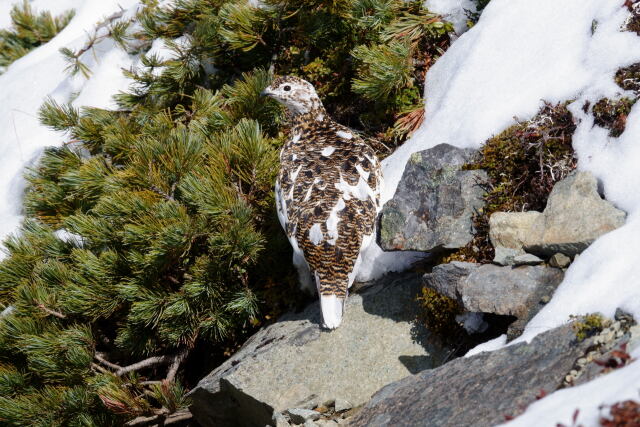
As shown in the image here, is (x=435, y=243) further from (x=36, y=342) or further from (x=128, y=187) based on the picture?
(x=36, y=342)

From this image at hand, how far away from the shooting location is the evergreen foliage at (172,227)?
4.59 metres

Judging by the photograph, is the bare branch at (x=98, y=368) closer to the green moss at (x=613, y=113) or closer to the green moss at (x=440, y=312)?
the green moss at (x=440, y=312)

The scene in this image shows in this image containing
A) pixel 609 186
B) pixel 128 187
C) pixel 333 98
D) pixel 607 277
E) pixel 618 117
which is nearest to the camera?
pixel 607 277

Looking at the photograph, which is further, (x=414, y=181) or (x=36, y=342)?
(x=36, y=342)

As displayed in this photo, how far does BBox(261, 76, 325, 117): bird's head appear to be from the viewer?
5164 millimetres

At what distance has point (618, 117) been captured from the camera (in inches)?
145

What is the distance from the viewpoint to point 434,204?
406 cm

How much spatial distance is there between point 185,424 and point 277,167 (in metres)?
1.91

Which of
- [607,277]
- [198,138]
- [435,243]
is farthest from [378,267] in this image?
[607,277]

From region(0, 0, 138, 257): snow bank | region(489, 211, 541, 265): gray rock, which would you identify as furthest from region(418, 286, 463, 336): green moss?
region(0, 0, 138, 257): snow bank

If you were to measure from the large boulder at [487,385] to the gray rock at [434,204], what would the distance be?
105 centimetres

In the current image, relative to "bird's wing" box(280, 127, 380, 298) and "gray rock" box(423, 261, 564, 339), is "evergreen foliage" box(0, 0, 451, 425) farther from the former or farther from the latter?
"gray rock" box(423, 261, 564, 339)

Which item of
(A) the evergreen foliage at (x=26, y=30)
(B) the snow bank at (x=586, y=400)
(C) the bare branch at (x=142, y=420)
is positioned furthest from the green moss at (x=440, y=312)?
(A) the evergreen foliage at (x=26, y=30)

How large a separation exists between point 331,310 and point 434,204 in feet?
2.78
